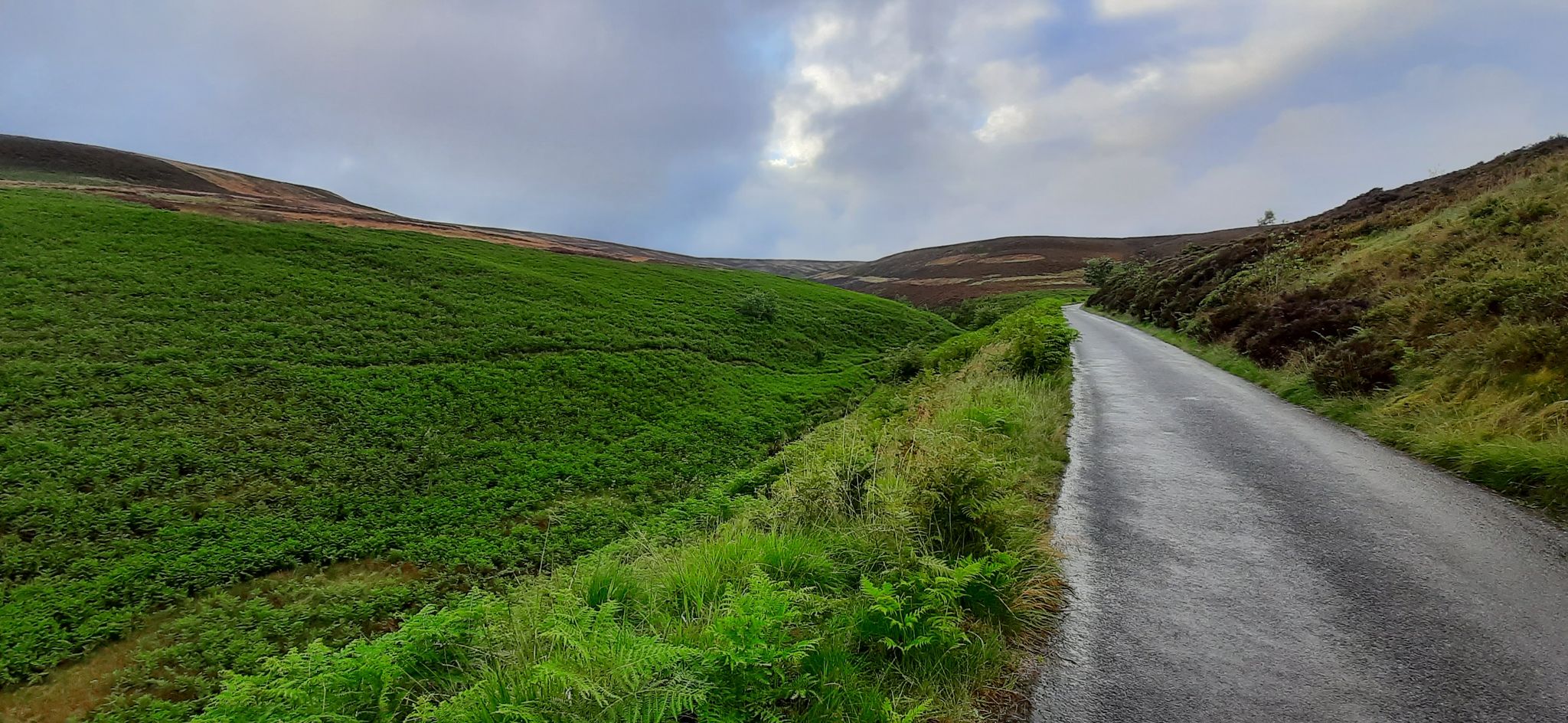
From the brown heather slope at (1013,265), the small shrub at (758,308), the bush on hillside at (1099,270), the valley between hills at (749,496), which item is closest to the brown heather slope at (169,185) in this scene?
the valley between hills at (749,496)

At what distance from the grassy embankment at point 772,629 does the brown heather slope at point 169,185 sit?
144 feet

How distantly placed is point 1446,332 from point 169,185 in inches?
3789

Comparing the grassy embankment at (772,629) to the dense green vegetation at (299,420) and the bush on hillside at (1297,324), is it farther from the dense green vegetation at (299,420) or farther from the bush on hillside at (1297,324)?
the bush on hillside at (1297,324)

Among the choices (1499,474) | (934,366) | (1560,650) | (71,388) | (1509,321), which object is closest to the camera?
(1560,650)

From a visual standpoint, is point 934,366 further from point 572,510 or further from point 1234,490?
point 1234,490

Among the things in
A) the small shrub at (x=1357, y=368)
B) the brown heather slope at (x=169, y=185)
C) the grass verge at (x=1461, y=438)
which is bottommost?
the grass verge at (x=1461, y=438)

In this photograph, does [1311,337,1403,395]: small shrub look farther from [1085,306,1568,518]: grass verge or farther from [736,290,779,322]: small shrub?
[736,290,779,322]: small shrub

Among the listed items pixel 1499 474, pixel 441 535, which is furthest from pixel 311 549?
pixel 1499 474

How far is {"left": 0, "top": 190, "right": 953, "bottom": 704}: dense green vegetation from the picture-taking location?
1076cm

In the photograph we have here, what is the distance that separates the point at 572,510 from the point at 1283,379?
59.9ft

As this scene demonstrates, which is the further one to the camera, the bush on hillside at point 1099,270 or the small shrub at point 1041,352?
the bush on hillside at point 1099,270

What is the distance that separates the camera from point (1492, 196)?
683 inches

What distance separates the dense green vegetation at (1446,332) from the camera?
7555 mm

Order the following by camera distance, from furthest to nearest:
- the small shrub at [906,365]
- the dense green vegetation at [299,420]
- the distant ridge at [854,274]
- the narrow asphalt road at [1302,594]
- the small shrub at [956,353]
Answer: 1. the distant ridge at [854,274]
2. the small shrub at [906,365]
3. the small shrub at [956,353]
4. the dense green vegetation at [299,420]
5. the narrow asphalt road at [1302,594]
